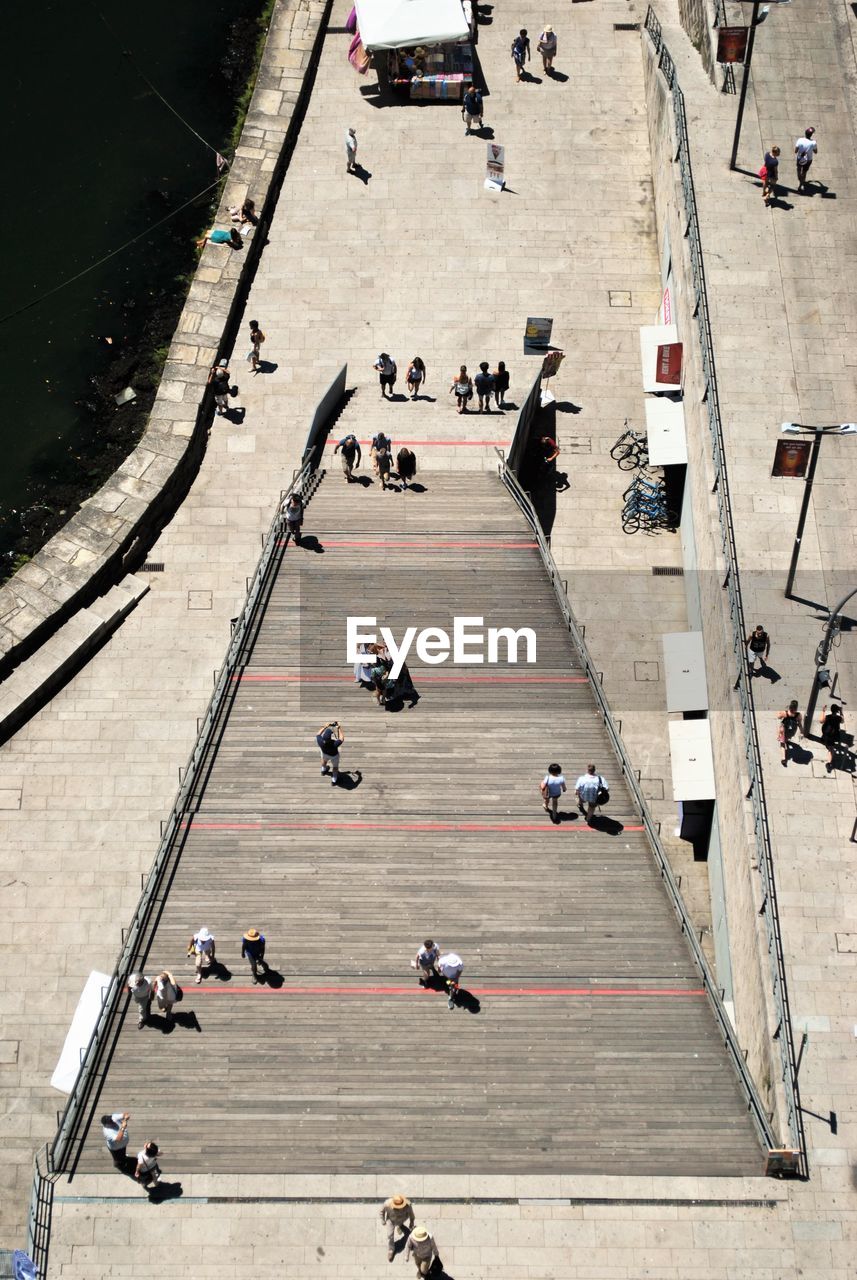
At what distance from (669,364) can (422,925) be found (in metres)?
16.4

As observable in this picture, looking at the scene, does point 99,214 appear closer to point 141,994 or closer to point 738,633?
point 738,633

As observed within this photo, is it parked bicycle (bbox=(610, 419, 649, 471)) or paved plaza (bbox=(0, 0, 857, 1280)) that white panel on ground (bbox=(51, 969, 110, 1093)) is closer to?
paved plaza (bbox=(0, 0, 857, 1280))

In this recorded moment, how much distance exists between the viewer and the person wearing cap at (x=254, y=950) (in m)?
41.3

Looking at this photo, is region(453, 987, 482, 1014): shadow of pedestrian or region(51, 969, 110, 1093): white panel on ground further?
region(51, 969, 110, 1093): white panel on ground

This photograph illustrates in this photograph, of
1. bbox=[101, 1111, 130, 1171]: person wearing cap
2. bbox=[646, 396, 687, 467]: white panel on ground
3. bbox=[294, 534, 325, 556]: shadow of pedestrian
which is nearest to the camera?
bbox=[101, 1111, 130, 1171]: person wearing cap

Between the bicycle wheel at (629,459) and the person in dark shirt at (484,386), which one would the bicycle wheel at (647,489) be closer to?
the bicycle wheel at (629,459)

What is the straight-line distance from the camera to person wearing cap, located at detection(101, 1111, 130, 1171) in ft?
128

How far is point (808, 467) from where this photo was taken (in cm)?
4528

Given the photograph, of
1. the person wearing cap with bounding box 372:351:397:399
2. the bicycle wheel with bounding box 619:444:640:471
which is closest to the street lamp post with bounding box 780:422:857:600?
the bicycle wheel with bounding box 619:444:640:471

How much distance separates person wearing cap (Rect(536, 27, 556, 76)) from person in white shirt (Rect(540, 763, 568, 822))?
2444 centimetres

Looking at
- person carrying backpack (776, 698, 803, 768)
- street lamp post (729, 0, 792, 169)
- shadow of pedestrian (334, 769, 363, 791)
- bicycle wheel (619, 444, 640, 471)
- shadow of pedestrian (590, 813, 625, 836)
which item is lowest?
shadow of pedestrian (590, 813, 625, 836)

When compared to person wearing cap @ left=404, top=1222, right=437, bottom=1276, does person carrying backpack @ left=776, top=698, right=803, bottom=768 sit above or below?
above

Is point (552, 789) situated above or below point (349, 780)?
below

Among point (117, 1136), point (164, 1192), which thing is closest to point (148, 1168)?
point (164, 1192)
